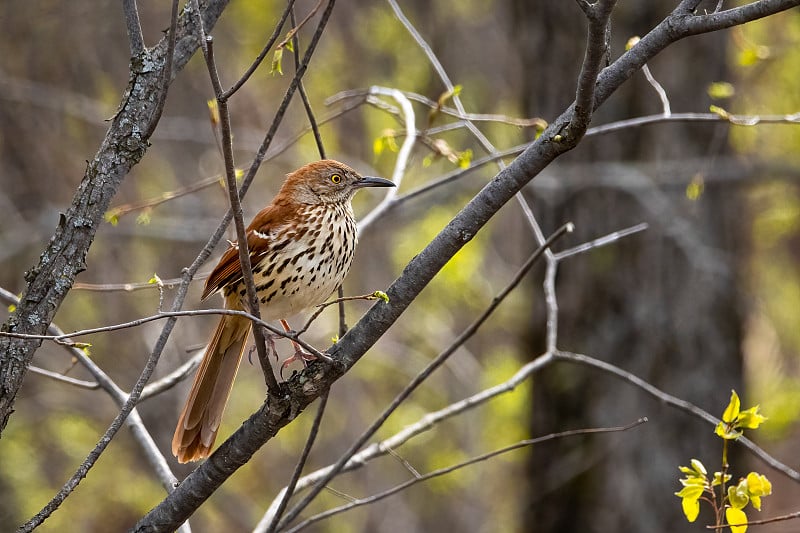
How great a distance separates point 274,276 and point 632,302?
2920 mm

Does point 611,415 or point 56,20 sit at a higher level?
point 56,20

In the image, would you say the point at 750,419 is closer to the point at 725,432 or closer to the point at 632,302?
the point at 725,432

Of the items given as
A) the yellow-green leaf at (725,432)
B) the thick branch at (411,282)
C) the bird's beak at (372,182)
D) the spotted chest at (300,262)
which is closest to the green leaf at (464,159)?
the bird's beak at (372,182)

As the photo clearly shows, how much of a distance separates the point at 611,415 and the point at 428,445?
13.6 feet

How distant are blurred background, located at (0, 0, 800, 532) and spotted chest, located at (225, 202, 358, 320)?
0.32 metres

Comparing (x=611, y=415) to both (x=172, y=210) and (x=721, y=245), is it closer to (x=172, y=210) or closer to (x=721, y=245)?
(x=721, y=245)

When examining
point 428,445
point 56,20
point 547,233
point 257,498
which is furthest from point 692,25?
point 257,498

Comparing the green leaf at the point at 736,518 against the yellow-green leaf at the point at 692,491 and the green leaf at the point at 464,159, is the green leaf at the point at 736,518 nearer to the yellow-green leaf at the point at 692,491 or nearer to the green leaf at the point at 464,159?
the yellow-green leaf at the point at 692,491

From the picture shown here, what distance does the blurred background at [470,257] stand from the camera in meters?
5.76

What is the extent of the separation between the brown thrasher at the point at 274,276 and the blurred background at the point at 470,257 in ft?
1.09

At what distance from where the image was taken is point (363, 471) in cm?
894

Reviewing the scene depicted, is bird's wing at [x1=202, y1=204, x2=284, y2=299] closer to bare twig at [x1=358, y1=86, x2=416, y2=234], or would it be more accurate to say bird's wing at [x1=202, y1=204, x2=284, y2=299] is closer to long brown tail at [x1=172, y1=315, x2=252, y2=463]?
long brown tail at [x1=172, y1=315, x2=252, y2=463]

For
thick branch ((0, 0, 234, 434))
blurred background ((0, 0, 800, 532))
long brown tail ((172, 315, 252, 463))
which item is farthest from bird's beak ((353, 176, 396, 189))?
thick branch ((0, 0, 234, 434))

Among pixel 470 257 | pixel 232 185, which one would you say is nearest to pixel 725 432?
pixel 232 185
